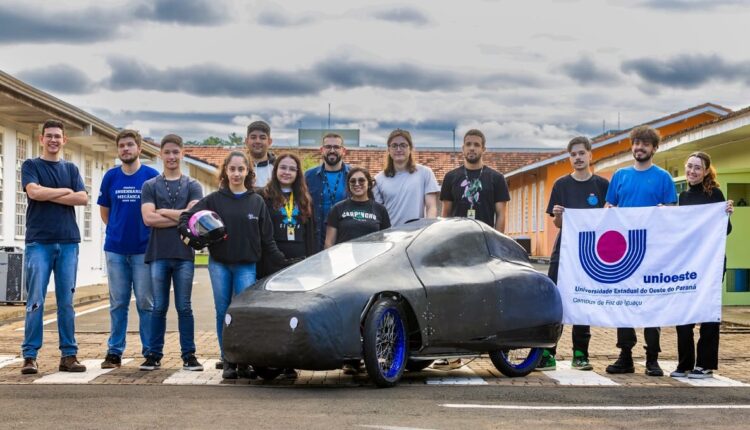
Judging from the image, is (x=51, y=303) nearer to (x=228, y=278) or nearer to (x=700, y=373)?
(x=228, y=278)

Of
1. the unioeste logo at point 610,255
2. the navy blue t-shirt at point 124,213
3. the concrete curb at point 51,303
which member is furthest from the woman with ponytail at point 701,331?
the concrete curb at point 51,303

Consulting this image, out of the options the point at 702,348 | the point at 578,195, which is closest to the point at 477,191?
the point at 578,195

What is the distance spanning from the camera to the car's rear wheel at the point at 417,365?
10922 mm

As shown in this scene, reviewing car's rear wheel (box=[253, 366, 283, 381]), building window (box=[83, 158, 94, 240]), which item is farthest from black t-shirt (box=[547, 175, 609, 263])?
building window (box=[83, 158, 94, 240])

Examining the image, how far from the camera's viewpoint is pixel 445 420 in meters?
8.01

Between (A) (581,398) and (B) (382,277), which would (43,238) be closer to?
(B) (382,277)

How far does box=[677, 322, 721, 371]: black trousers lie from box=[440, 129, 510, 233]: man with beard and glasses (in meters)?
2.06

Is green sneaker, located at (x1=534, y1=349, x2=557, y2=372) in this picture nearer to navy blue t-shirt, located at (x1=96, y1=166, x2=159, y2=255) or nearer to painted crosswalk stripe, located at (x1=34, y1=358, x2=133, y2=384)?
navy blue t-shirt, located at (x1=96, y1=166, x2=159, y2=255)

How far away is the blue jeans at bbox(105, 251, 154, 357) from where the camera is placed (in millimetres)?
11492

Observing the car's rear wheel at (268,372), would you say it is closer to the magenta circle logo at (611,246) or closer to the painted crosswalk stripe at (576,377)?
the painted crosswalk stripe at (576,377)

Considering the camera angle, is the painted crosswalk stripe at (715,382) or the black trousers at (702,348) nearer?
the painted crosswalk stripe at (715,382)

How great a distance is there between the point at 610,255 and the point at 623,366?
46.2 inches

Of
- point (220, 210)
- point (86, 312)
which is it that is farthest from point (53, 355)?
point (86, 312)

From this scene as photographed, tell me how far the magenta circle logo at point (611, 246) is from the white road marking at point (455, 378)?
1768 mm
